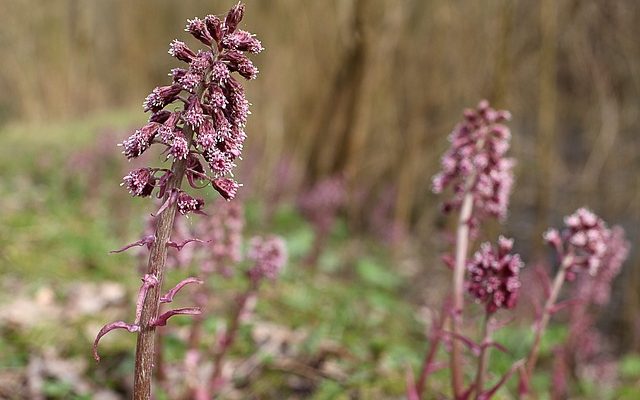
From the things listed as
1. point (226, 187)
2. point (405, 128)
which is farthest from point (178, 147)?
point (405, 128)

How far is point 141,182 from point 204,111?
0.67 feet

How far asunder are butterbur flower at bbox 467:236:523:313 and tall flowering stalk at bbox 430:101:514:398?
1.67ft

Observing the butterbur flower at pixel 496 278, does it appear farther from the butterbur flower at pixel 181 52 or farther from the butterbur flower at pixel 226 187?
the butterbur flower at pixel 181 52

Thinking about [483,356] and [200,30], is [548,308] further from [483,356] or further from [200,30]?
[200,30]

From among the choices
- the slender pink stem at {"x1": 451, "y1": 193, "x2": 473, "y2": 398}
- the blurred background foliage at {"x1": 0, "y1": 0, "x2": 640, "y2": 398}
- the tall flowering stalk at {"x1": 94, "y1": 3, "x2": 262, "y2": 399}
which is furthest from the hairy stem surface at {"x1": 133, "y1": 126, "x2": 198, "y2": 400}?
the blurred background foliage at {"x1": 0, "y1": 0, "x2": 640, "y2": 398}

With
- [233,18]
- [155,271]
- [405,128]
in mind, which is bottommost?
[155,271]

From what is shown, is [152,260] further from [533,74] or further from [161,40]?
[161,40]

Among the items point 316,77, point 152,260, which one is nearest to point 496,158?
point 152,260

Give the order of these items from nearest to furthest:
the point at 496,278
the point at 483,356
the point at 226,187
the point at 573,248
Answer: the point at 226,187 < the point at 496,278 < the point at 483,356 < the point at 573,248

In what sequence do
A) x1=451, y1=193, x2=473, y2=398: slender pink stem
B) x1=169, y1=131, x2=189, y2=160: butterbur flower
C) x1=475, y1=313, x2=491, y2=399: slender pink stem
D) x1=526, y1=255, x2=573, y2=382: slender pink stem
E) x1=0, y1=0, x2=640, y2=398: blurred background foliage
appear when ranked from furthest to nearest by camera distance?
x1=0, y1=0, x2=640, y2=398: blurred background foliage, x1=451, y1=193, x2=473, y2=398: slender pink stem, x1=526, y1=255, x2=573, y2=382: slender pink stem, x1=475, y1=313, x2=491, y2=399: slender pink stem, x1=169, y1=131, x2=189, y2=160: butterbur flower

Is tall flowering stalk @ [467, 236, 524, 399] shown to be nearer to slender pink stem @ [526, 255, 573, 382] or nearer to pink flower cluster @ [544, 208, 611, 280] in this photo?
slender pink stem @ [526, 255, 573, 382]

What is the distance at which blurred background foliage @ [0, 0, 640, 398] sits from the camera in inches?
289

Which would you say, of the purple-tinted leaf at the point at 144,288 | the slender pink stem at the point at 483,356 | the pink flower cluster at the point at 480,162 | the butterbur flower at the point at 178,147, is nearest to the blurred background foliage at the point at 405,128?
the pink flower cluster at the point at 480,162

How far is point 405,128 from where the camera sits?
11.0m
